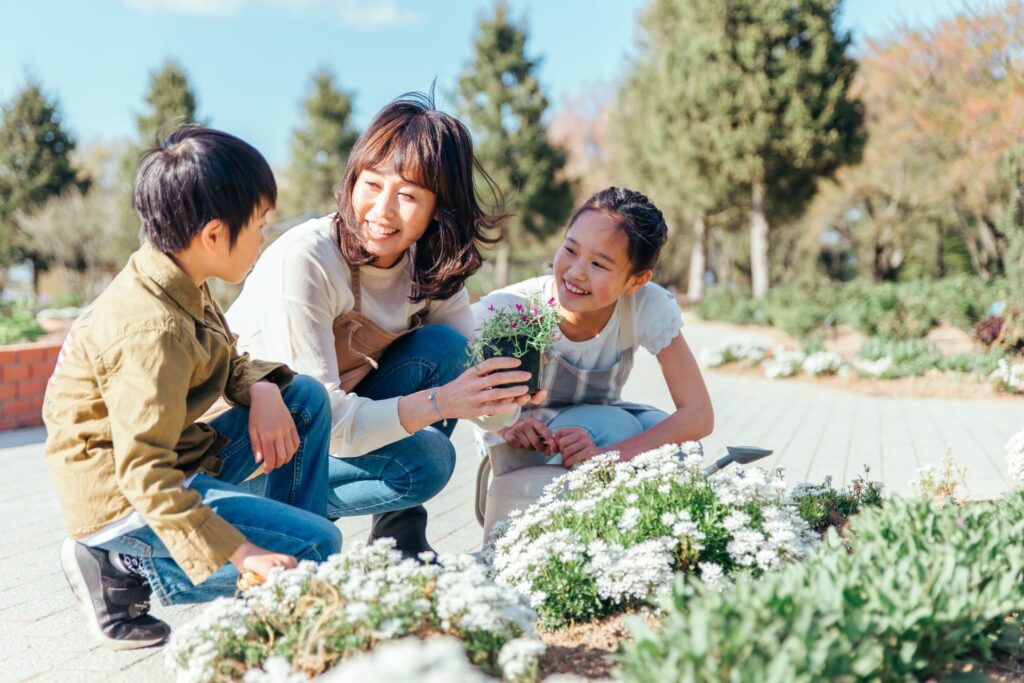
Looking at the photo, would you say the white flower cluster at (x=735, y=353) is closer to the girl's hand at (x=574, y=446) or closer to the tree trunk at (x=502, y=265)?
the girl's hand at (x=574, y=446)

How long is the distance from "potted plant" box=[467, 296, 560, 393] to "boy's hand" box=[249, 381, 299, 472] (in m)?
0.58

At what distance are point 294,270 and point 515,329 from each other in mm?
709

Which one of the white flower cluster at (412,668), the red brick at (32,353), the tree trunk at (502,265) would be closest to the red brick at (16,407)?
the red brick at (32,353)

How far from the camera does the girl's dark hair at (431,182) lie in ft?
8.90

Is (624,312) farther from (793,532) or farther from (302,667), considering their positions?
(302,667)

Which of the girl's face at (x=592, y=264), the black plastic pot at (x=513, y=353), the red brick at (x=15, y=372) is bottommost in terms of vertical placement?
the red brick at (x=15, y=372)

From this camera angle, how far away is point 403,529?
320 cm

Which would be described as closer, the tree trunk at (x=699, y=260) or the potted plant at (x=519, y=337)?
the potted plant at (x=519, y=337)

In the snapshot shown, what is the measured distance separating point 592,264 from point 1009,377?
6.86 metres

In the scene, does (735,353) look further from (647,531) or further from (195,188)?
(195,188)

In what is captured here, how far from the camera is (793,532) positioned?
2273 millimetres

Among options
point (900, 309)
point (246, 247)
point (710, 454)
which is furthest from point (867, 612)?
point (900, 309)

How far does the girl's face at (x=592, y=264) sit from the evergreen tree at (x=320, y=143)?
30.2m

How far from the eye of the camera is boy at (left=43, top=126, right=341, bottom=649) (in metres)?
1.92
